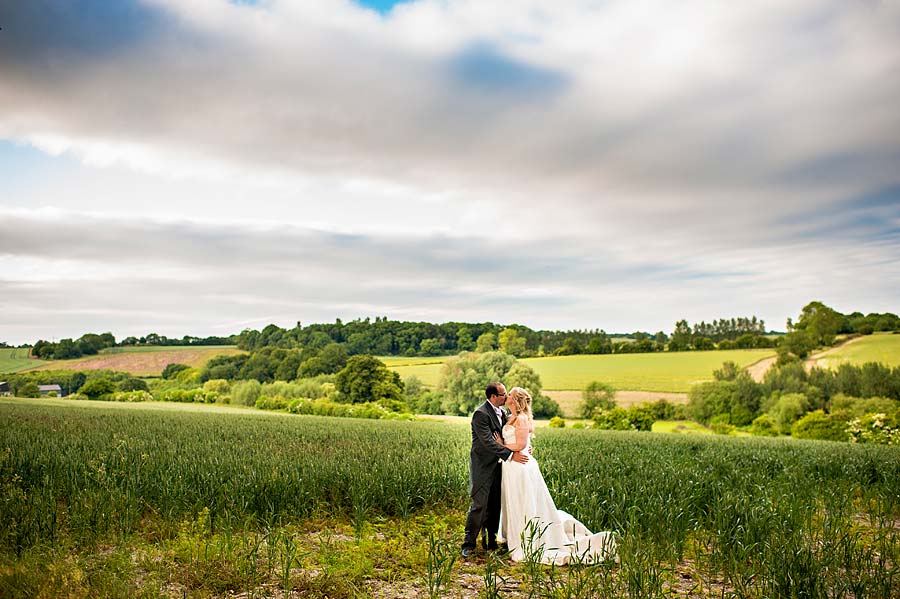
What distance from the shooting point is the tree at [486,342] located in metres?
67.8

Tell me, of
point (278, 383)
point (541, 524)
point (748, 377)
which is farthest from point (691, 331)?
point (541, 524)

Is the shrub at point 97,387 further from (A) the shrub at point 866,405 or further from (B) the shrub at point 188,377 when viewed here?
(A) the shrub at point 866,405

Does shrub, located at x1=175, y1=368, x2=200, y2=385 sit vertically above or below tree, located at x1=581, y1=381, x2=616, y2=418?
above

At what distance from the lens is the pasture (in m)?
37.4

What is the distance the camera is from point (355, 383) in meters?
55.2

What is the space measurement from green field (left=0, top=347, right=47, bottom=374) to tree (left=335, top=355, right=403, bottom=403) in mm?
31653

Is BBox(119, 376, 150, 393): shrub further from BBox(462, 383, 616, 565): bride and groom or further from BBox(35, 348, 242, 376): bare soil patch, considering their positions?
BBox(462, 383, 616, 565): bride and groom

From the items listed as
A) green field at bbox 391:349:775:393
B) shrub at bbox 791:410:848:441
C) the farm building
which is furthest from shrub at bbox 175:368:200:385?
shrub at bbox 791:410:848:441

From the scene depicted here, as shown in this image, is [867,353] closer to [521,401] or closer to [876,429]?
[876,429]

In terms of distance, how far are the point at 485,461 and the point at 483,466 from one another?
0.08m

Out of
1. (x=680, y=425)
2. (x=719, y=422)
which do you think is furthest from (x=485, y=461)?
(x=719, y=422)

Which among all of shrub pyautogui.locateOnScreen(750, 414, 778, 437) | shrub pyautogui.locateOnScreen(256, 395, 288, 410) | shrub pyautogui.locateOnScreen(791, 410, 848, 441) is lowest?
shrub pyautogui.locateOnScreen(750, 414, 778, 437)

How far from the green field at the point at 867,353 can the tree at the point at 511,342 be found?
3474cm

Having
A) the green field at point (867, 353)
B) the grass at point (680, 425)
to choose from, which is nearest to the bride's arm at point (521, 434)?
the grass at point (680, 425)
